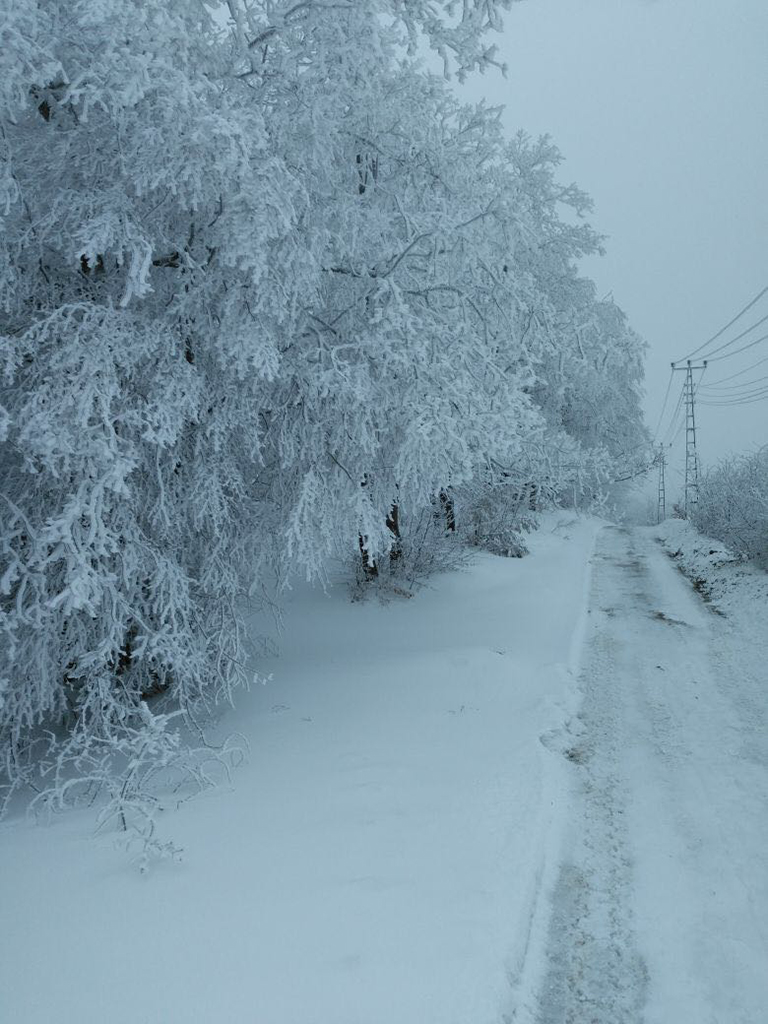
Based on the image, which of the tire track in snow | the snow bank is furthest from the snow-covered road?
the snow bank

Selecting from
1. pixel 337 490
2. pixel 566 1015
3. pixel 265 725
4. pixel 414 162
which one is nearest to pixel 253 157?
pixel 414 162

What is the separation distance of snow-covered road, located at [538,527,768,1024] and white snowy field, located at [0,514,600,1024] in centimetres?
22

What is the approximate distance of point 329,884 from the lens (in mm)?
3631

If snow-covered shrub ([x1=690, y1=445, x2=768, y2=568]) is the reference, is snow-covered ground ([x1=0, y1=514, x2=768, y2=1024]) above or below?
below

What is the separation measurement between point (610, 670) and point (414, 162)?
5.92 meters

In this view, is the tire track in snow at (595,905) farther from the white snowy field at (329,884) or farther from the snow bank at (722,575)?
the snow bank at (722,575)

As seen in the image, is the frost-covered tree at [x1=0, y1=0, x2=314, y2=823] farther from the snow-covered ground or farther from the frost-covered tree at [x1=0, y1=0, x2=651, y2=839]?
the snow-covered ground

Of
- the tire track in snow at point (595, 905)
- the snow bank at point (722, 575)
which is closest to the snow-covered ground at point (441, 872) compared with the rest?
the tire track in snow at point (595, 905)

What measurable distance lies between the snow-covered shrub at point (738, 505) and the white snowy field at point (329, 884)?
8236mm

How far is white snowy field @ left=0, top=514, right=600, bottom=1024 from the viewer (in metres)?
2.87

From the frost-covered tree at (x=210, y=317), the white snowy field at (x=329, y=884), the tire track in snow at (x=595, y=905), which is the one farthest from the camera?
the frost-covered tree at (x=210, y=317)

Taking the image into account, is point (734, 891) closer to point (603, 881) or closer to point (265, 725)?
point (603, 881)

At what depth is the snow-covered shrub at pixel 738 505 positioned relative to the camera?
13.1 m

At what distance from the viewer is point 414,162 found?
252 inches
